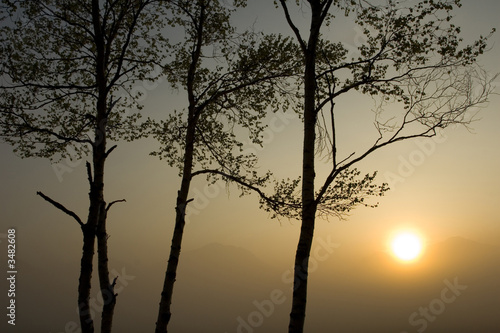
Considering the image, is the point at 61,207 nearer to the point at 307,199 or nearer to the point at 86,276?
the point at 86,276

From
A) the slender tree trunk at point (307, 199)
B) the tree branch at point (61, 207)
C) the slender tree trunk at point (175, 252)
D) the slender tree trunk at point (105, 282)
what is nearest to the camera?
the slender tree trunk at point (307, 199)

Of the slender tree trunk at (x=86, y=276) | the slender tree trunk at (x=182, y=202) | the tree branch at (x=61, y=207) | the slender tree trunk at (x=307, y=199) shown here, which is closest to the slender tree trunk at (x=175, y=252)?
the slender tree trunk at (x=182, y=202)

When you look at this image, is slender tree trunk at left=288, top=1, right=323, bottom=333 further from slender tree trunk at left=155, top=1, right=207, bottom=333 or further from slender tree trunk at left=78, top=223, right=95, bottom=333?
slender tree trunk at left=78, top=223, right=95, bottom=333

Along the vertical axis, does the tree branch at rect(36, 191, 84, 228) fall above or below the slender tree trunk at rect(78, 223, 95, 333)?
above

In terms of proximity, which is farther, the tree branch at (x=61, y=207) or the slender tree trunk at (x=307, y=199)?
the tree branch at (x=61, y=207)

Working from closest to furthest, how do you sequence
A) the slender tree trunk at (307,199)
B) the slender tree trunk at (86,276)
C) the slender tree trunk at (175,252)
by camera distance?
the slender tree trunk at (307,199)
the slender tree trunk at (86,276)
the slender tree trunk at (175,252)

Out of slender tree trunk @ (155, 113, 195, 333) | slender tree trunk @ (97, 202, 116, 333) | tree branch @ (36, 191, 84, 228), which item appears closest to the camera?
tree branch @ (36, 191, 84, 228)

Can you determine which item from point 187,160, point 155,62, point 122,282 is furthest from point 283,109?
point 122,282

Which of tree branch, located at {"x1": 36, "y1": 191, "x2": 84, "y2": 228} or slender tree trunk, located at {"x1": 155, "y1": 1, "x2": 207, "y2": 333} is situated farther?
slender tree trunk, located at {"x1": 155, "y1": 1, "x2": 207, "y2": 333}

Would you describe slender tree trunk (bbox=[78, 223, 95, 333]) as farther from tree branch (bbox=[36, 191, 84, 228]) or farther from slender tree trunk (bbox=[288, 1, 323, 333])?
slender tree trunk (bbox=[288, 1, 323, 333])

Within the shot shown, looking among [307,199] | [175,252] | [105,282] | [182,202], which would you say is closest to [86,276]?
[105,282]

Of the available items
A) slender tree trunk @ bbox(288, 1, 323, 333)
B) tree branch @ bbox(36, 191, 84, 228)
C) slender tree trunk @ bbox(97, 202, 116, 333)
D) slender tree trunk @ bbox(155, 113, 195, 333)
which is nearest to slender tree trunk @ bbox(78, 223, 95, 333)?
tree branch @ bbox(36, 191, 84, 228)

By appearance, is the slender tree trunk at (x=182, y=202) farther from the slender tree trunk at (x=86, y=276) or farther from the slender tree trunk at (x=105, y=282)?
the slender tree trunk at (x=86, y=276)

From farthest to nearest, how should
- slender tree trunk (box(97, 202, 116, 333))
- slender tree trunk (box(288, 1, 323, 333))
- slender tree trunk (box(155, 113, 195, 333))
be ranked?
slender tree trunk (box(155, 113, 195, 333)), slender tree trunk (box(97, 202, 116, 333)), slender tree trunk (box(288, 1, 323, 333))
